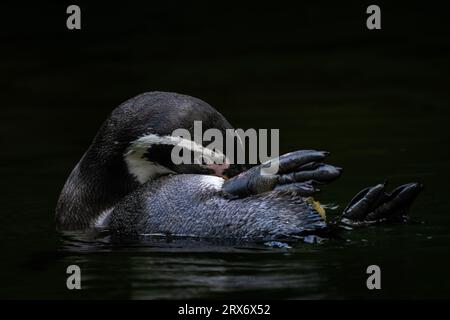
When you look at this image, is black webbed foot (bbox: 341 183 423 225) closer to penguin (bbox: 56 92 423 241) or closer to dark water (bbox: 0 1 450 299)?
penguin (bbox: 56 92 423 241)

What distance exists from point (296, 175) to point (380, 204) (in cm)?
84

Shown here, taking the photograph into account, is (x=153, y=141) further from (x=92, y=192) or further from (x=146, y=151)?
(x=92, y=192)

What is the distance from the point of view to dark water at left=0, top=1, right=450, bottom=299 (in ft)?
22.6

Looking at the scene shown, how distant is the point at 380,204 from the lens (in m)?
7.91

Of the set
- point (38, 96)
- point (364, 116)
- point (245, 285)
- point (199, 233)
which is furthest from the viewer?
point (38, 96)

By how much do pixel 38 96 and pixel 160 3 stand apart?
458 centimetres

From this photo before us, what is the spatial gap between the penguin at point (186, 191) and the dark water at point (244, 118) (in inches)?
6.4

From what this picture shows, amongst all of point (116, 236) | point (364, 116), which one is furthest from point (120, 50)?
point (116, 236)

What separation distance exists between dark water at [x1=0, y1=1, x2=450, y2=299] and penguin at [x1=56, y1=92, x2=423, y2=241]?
0.53 ft

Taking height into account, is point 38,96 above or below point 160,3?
below

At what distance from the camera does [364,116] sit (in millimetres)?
12281

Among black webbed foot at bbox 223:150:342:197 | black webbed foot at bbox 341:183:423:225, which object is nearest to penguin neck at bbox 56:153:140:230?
black webbed foot at bbox 223:150:342:197

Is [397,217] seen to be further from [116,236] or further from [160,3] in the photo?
[160,3]

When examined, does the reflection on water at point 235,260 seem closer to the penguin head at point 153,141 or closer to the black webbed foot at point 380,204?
the black webbed foot at point 380,204
